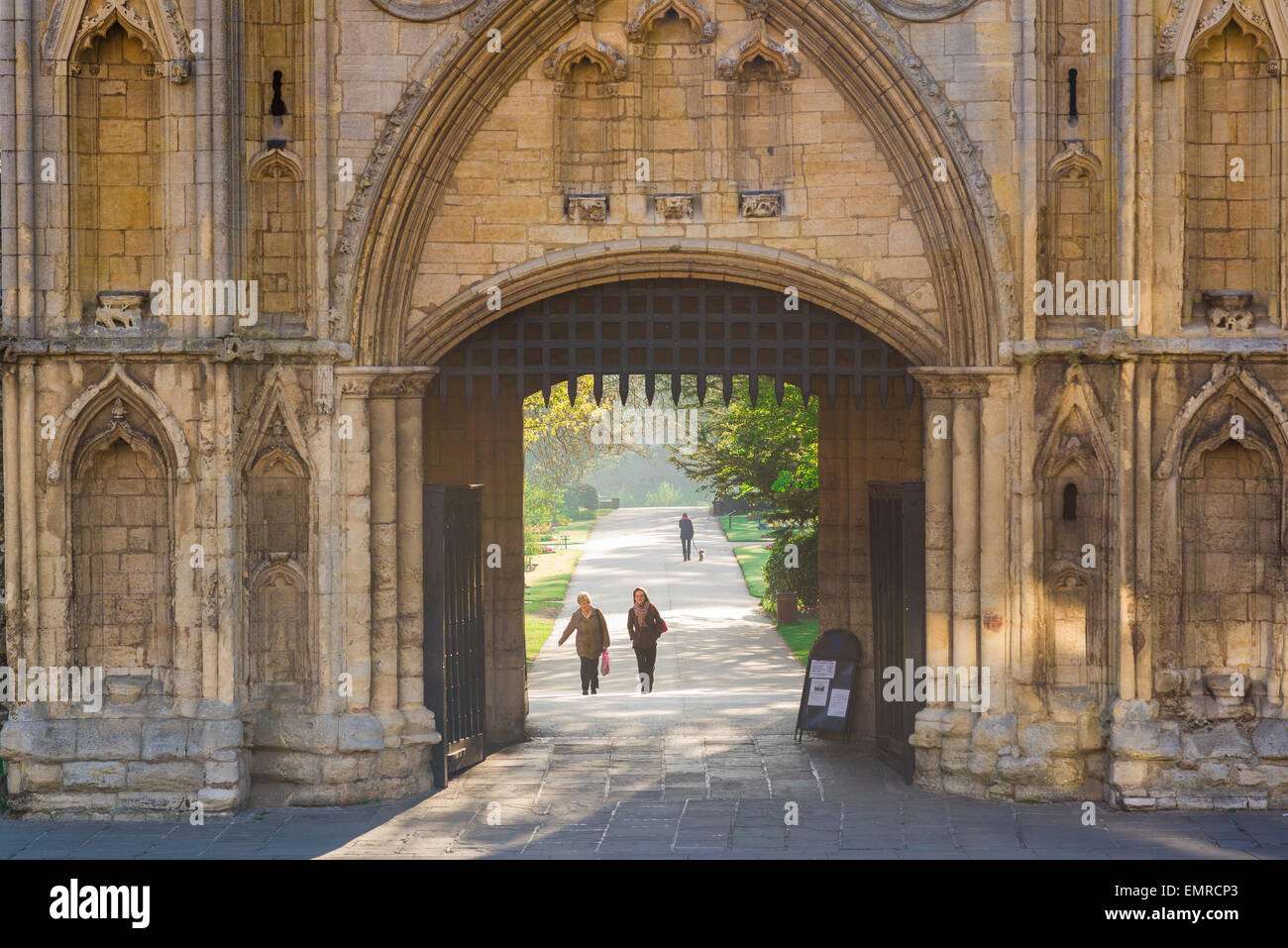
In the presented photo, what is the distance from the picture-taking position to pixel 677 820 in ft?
36.4

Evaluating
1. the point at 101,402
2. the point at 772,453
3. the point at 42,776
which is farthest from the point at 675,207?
the point at 772,453

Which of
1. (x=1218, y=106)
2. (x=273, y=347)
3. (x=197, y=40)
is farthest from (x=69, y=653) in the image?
(x=1218, y=106)

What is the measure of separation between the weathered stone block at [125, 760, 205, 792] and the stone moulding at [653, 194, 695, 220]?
207 inches

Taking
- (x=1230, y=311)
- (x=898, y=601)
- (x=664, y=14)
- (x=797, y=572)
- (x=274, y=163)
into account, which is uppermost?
(x=664, y=14)

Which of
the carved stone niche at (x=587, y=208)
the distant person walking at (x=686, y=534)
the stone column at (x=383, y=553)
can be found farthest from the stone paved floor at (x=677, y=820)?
the distant person walking at (x=686, y=534)

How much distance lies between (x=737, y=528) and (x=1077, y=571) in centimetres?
3408

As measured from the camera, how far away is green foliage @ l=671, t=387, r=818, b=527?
22.0 meters

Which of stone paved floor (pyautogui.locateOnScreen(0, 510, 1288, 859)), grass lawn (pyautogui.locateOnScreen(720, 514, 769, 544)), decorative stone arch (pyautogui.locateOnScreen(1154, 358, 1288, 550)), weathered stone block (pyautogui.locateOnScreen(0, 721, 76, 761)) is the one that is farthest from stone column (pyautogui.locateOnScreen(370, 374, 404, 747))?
grass lawn (pyautogui.locateOnScreen(720, 514, 769, 544))

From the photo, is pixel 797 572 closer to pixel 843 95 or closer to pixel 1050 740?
pixel 1050 740

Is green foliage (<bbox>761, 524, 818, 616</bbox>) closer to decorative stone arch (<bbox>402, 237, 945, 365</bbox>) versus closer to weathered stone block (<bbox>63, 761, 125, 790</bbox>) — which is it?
decorative stone arch (<bbox>402, 237, 945, 365</bbox>)

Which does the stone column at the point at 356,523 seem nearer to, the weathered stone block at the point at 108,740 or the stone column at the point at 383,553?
the stone column at the point at 383,553

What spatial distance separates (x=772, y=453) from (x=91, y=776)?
13.5 meters

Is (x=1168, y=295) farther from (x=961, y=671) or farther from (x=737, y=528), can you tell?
(x=737, y=528)

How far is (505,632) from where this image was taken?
1515cm
